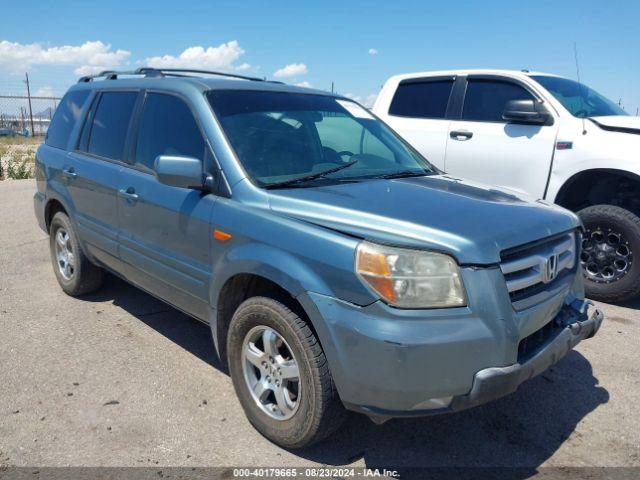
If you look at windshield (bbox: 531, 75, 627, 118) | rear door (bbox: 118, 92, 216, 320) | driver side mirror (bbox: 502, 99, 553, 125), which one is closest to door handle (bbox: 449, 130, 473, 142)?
driver side mirror (bbox: 502, 99, 553, 125)

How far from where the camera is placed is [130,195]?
3801 mm

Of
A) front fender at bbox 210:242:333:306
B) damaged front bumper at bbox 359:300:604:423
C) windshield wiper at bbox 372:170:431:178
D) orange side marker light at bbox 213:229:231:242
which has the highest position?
windshield wiper at bbox 372:170:431:178

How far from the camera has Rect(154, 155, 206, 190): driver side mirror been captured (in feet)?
10.1

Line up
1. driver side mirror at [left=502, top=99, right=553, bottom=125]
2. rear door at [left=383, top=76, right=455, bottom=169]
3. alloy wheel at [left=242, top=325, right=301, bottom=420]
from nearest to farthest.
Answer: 1. alloy wheel at [left=242, top=325, right=301, bottom=420]
2. driver side mirror at [left=502, top=99, right=553, bottom=125]
3. rear door at [left=383, top=76, right=455, bottom=169]

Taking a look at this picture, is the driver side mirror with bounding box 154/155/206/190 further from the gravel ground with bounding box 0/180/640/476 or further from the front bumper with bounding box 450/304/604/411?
the front bumper with bounding box 450/304/604/411

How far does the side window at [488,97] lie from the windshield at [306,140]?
2094mm

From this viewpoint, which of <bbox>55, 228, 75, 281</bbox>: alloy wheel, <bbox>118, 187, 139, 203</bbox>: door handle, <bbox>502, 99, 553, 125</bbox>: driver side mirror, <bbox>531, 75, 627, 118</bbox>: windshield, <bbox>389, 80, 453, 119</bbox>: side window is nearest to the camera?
<bbox>118, 187, 139, 203</bbox>: door handle

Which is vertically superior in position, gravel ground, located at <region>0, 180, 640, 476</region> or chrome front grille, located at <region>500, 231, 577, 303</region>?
chrome front grille, located at <region>500, 231, 577, 303</region>

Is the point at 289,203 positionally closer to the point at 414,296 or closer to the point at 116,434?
the point at 414,296

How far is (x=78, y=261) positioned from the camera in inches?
191

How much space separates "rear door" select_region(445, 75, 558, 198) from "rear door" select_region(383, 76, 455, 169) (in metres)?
0.15

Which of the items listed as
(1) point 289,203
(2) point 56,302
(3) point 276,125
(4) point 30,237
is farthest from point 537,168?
(4) point 30,237

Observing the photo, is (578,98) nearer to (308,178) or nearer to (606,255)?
(606,255)

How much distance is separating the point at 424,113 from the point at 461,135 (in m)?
0.65
